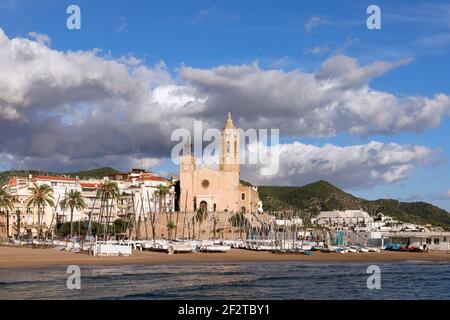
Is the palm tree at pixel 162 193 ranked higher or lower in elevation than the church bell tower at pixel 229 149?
lower

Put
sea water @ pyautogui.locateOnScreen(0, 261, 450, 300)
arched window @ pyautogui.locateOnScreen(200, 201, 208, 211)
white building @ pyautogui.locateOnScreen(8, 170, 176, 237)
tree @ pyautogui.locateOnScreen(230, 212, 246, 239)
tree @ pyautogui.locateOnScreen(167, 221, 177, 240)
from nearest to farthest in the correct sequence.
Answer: sea water @ pyautogui.locateOnScreen(0, 261, 450, 300) < tree @ pyautogui.locateOnScreen(167, 221, 177, 240) < white building @ pyautogui.locateOnScreen(8, 170, 176, 237) < tree @ pyautogui.locateOnScreen(230, 212, 246, 239) < arched window @ pyautogui.locateOnScreen(200, 201, 208, 211)

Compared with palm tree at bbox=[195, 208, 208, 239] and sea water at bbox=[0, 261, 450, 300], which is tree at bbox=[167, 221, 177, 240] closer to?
palm tree at bbox=[195, 208, 208, 239]

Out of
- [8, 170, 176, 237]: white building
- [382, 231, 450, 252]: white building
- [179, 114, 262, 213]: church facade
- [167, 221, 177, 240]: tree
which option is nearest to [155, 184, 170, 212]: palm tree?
[8, 170, 176, 237]: white building

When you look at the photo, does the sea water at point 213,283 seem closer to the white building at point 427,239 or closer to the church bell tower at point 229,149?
the white building at point 427,239

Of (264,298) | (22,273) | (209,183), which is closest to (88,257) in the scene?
(22,273)

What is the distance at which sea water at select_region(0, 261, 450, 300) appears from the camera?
3819 centimetres

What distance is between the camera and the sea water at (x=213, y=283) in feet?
125

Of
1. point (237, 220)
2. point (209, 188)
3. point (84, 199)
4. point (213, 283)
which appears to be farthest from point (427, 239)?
point (213, 283)

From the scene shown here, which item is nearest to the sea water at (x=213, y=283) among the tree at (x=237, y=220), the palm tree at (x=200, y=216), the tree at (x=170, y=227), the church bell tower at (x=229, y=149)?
the tree at (x=170, y=227)

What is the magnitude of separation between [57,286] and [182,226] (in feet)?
300

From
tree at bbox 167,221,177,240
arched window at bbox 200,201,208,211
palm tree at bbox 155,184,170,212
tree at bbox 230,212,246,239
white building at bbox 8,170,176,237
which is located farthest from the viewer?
arched window at bbox 200,201,208,211

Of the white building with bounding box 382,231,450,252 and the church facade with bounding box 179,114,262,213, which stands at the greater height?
the church facade with bounding box 179,114,262,213

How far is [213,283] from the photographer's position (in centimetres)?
4562

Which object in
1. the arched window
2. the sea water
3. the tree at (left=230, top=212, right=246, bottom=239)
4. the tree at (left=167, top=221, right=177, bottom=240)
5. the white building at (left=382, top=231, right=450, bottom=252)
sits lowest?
the sea water
